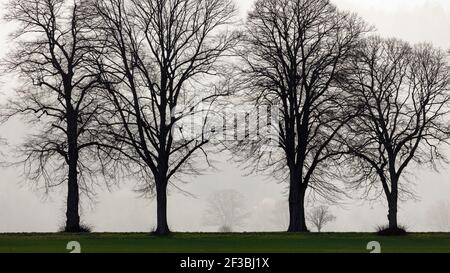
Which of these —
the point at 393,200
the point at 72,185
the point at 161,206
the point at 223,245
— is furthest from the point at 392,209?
the point at 72,185

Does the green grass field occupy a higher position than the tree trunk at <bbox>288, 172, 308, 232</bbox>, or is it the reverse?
the tree trunk at <bbox>288, 172, 308, 232</bbox>

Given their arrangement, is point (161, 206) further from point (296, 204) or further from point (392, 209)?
point (392, 209)

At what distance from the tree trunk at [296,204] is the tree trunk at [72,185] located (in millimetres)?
12964

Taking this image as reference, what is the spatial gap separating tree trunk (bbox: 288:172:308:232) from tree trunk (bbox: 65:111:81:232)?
1296 cm

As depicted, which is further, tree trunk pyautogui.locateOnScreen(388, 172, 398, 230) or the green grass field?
tree trunk pyautogui.locateOnScreen(388, 172, 398, 230)

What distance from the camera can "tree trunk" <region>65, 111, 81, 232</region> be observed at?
43.2 m

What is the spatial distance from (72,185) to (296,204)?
44.7 ft

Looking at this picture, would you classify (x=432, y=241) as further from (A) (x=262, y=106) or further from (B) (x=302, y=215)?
(A) (x=262, y=106)

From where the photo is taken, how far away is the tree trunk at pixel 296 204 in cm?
4388

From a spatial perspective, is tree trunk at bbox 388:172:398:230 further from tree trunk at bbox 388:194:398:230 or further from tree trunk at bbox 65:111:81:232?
tree trunk at bbox 65:111:81:232

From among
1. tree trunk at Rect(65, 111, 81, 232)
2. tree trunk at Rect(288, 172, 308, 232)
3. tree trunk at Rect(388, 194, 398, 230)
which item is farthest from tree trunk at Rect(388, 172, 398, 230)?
tree trunk at Rect(65, 111, 81, 232)

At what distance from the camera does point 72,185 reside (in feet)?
142

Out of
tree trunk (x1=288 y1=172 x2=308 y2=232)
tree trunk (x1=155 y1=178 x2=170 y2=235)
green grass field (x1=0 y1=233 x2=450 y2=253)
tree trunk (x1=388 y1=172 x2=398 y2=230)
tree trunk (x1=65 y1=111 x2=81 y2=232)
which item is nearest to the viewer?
green grass field (x1=0 y1=233 x2=450 y2=253)

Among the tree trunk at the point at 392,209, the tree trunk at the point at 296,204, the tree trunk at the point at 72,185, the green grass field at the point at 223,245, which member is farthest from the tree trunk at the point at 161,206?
the tree trunk at the point at 392,209
